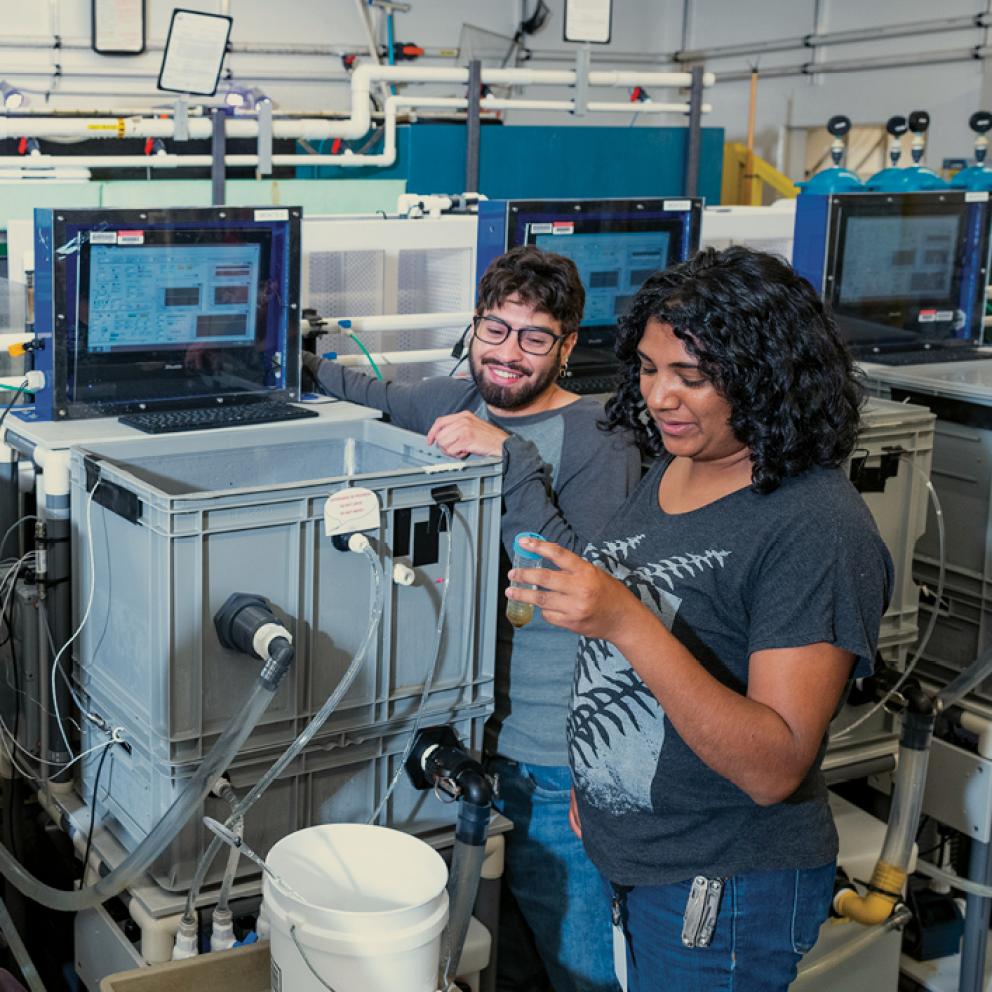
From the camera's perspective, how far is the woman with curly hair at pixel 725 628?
108 centimetres

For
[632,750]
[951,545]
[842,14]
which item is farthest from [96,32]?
[632,750]

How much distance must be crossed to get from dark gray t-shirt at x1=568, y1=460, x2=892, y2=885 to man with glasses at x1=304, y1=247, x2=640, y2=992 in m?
0.30

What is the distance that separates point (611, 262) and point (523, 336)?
768 mm

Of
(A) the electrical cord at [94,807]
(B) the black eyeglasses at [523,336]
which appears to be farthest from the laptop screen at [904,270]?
(A) the electrical cord at [94,807]

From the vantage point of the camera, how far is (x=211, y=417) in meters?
1.85

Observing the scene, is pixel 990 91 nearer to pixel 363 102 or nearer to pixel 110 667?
pixel 363 102

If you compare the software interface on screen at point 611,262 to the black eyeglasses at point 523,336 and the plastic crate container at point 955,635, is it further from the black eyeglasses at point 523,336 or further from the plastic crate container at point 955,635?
the plastic crate container at point 955,635

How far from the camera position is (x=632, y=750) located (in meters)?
1.24

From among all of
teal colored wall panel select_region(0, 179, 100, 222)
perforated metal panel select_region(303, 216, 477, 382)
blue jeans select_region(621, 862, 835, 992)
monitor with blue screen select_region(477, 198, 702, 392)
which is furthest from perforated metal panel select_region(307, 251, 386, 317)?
teal colored wall panel select_region(0, 179, 100, 222)

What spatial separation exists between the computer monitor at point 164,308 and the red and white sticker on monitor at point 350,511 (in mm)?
644

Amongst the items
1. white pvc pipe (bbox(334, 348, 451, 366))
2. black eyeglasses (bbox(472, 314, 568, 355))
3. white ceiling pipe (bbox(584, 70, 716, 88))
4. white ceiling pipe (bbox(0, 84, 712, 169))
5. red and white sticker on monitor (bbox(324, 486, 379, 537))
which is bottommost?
red and white sticker on monitor (bbox(324, 486, 379, 537))

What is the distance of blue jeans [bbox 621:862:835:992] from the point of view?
1.22m

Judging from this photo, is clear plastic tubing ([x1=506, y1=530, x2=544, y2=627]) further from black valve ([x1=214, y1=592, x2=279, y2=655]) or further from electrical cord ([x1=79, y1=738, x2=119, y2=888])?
electrical cord ([x1=79, y1=738, x2=119, y2=888])

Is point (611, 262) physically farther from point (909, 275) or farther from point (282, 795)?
point (282, 795)
